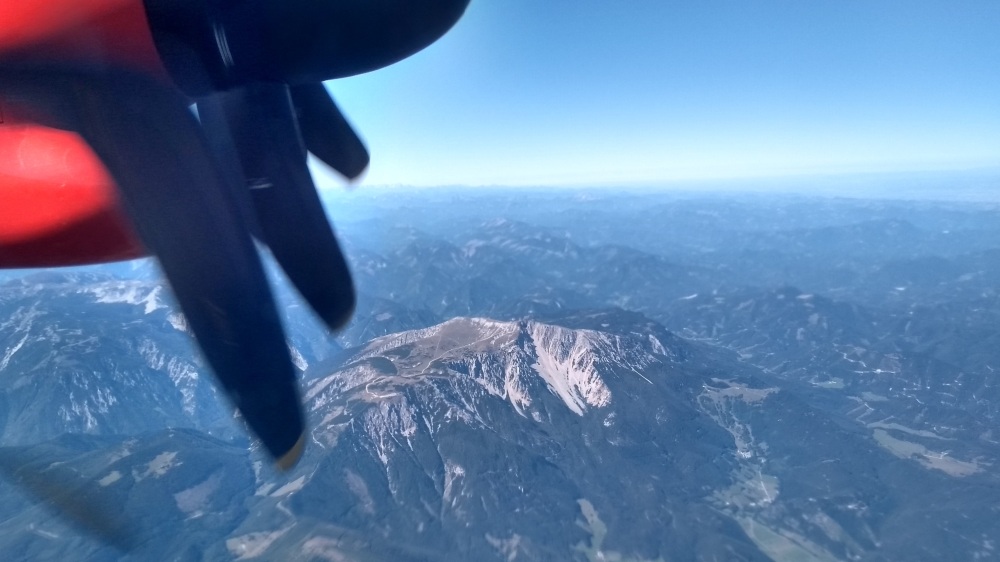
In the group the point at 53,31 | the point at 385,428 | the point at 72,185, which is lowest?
the point at 385,428

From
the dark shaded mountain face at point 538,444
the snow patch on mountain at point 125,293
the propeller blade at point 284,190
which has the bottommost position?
the dark shaded mountain face at point 538,444

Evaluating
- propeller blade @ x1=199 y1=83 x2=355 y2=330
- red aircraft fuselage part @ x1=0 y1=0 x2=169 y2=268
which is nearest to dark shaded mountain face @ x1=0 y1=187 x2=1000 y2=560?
propeller blade @ x1=199 y1=83 x2=355 y2=330

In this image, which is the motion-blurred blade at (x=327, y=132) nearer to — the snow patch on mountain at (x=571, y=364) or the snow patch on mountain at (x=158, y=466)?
the snow patch on mountain at (x=158, y=466)

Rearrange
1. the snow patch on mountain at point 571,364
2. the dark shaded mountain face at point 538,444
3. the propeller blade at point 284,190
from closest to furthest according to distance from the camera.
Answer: the propeller blade at point 284,190 → the dark shaded mountain face at point 538,444 → the snow patch on mountain at point 571,364

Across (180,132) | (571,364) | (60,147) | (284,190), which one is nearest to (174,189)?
(180,132)

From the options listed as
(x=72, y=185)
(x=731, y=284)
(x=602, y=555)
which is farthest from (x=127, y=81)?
(x=731, y=284)

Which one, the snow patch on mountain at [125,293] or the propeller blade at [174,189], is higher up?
the propeller blade at [174,189]

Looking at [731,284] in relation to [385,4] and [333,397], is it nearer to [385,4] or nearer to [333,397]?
[333,397]

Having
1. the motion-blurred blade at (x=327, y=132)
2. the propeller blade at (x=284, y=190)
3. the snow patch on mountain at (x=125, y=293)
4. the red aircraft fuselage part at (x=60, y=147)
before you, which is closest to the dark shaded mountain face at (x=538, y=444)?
the snow patch on mountain at (x=125, y=293)
